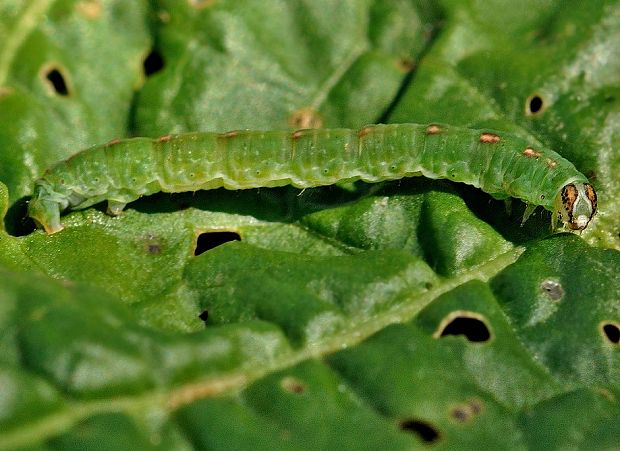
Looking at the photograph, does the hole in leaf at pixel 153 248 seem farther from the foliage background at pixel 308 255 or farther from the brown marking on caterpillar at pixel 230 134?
the brown marking on caterpillar at pixel 230 134

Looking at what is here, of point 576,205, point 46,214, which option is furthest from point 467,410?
point 46,214

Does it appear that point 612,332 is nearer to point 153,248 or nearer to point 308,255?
point 308,255

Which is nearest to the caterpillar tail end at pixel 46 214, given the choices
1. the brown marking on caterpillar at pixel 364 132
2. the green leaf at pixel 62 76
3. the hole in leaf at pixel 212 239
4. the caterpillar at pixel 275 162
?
the caterpillar at pixel 275 162

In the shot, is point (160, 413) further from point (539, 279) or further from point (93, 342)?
point (539, 279)

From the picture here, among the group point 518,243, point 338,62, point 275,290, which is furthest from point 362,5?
point 275,290

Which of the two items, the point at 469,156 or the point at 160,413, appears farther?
A: the point at 469,156
